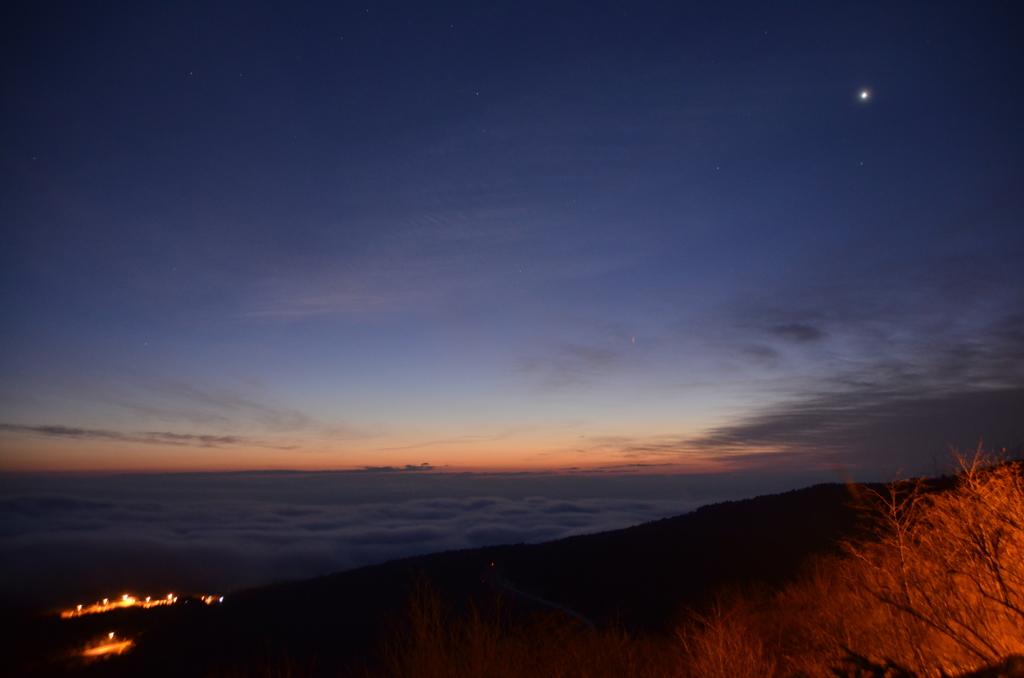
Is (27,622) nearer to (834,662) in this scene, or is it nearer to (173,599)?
(173,599)

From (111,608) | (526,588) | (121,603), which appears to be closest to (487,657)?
(526,588)

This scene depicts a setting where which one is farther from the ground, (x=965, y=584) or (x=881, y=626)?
(x=965, y=584)

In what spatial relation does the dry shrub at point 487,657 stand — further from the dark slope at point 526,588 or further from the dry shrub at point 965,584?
the dark slope at point 526,588

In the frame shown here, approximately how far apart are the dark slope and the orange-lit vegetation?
14.2 metres

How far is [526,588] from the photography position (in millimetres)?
52094

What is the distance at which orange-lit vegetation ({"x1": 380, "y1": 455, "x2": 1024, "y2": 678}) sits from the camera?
10.0m

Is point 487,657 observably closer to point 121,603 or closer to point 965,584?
point 965,584

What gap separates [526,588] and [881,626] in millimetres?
43329

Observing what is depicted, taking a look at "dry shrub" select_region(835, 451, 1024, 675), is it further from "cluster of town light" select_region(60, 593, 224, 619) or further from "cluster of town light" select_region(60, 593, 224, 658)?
"cluster of town light" select_region(60, 593, 224, 619)

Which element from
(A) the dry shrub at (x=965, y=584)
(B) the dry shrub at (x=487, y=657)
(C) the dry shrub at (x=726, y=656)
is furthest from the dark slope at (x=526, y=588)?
(A) the dry shrub at (x=965, y=584)

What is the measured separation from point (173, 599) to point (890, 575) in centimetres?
8276

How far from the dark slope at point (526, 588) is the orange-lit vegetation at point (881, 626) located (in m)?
14.2

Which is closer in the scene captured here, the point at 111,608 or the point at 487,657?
the point at 487,657

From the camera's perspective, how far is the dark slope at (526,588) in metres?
40.4
